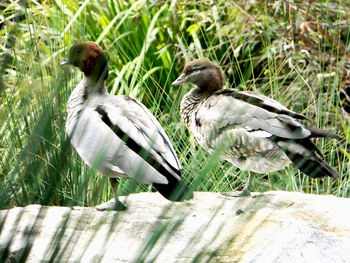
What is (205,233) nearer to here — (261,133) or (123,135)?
(123,135)

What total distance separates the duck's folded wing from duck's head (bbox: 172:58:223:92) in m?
0.95

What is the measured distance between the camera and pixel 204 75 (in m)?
3.89

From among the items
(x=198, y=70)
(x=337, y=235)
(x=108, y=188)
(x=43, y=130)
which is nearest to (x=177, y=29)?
(x=198, y=70)

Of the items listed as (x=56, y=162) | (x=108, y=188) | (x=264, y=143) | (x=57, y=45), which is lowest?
(x=108, y=188)

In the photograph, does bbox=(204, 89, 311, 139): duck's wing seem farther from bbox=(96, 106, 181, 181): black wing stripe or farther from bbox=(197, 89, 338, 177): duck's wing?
bbox=(96, 106, 181, 181): black wing stripe

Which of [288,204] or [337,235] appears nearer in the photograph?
[337,235]

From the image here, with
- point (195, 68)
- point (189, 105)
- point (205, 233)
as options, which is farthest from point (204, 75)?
point (205, 233)

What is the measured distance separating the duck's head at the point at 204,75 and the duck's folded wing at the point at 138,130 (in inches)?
37.5

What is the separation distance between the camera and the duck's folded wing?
2.41m

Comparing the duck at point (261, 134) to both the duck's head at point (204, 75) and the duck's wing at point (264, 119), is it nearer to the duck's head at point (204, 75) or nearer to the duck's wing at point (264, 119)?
the duck's wing at point (264, 119)

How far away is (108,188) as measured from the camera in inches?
137

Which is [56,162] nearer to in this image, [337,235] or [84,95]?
[337,235]

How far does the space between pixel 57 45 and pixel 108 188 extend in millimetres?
1044

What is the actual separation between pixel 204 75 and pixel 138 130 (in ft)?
4.52
